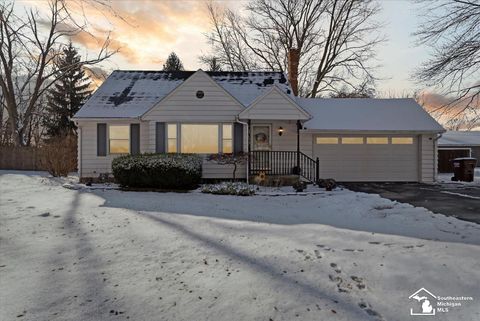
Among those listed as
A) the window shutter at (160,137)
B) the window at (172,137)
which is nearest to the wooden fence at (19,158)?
the window shutter at (160,137)

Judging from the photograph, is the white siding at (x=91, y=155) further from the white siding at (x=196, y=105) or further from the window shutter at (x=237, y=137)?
the window shutter at (x=237, y=137)

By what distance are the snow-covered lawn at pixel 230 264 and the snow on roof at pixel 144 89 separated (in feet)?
25.1

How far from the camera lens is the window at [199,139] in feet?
47.2

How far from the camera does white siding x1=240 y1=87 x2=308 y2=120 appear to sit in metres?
13.5

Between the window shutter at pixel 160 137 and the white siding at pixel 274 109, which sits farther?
the window shutter at pixel 160 137

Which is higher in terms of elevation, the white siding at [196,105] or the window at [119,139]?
the white siding at [196,105]

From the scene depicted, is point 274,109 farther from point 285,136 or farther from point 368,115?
point 368,115

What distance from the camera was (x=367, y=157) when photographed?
623 inches

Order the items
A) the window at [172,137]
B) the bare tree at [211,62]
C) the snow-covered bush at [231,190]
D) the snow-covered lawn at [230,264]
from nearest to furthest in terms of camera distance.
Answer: the snow-covered lawn at [230,264], the snow-covered bush at [231,190], the window at [172,137], the bare tree at [211,62]

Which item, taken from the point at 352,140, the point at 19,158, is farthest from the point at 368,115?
the point at 19,158

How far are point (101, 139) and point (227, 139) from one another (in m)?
5.34

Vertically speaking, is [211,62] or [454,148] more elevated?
[211,62]

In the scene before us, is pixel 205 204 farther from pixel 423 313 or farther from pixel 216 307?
pixel 423 313

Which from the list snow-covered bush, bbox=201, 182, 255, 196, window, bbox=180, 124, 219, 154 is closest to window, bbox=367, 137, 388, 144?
window, bbox=180, 124, 219, 154
